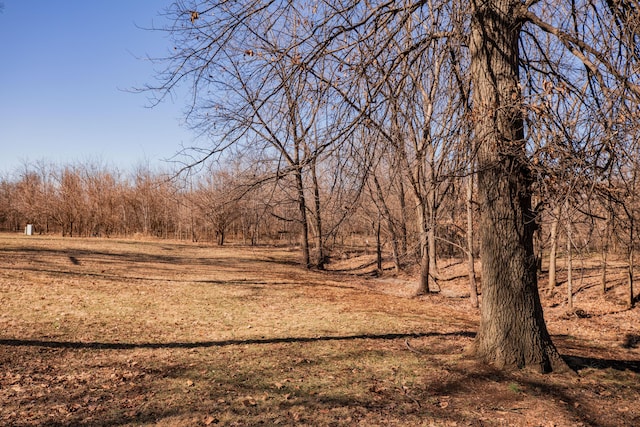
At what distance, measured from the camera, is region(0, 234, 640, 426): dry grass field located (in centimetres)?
399

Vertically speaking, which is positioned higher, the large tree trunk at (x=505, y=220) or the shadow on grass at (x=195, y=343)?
the large tree trunk at (x=505, y=220)

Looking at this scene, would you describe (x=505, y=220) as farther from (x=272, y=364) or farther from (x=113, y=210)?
(x=113, y=210)

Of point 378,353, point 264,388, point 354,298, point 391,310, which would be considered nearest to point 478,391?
point 378,353

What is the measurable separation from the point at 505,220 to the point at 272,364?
3.34 metres

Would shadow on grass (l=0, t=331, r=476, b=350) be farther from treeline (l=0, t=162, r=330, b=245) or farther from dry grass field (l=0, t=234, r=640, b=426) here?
treeline (l=0, t=162, r=330, b=245)

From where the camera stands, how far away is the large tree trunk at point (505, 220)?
474 centimetres

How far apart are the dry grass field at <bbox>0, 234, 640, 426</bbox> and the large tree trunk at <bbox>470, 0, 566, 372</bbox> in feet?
1.10

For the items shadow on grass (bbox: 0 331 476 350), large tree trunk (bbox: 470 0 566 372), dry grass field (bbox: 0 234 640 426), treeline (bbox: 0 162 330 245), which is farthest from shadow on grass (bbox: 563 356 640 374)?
treeline (bbox: 0 162 330 245)

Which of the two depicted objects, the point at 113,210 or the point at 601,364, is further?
the point at 113,210

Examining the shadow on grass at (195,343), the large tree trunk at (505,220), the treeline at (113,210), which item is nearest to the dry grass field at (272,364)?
the shadow on grass at (195,343)

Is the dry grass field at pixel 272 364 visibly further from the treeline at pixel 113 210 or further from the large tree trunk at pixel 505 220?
the treeline at pixel 113 210

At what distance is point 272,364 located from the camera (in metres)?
5.48

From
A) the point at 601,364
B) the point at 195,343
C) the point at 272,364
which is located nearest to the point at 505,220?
the point at 601,364

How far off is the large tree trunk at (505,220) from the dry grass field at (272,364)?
1.10 ft
